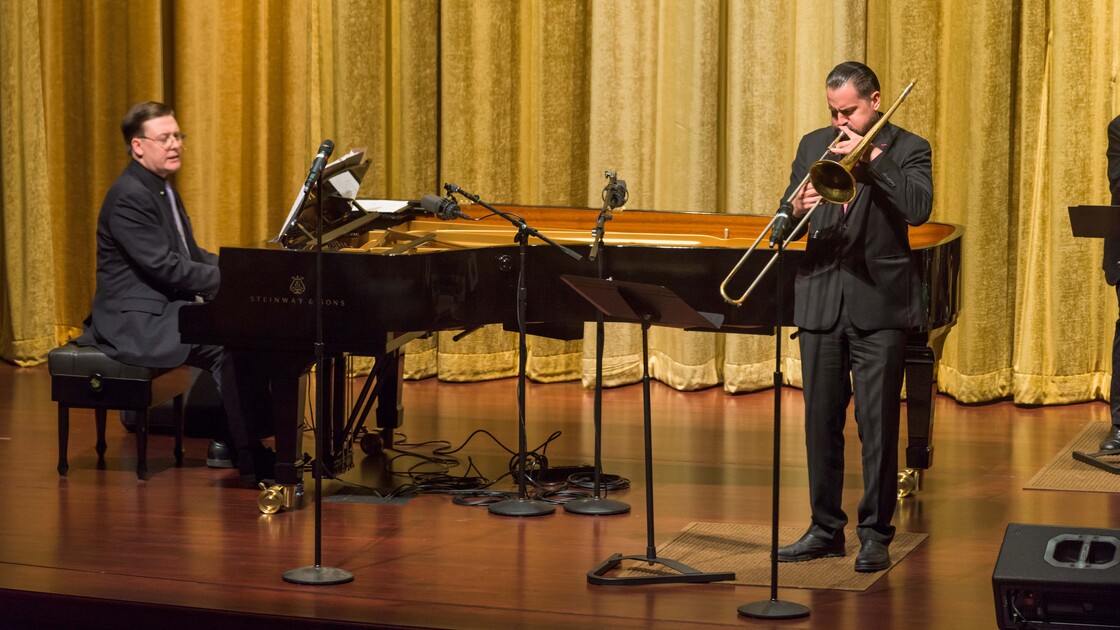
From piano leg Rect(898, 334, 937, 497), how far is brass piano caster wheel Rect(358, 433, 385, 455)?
6.60ft

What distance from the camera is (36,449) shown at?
19.0ft

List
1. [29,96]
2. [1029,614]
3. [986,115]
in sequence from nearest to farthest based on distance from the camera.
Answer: [1029,614] < [986,115] < [29,96]

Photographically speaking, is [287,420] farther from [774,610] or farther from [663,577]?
[774,610]

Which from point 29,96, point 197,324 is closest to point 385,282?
point 197,324

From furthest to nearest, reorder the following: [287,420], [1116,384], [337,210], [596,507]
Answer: [1116,384] < [337,210] < [596,507] < [287,420]

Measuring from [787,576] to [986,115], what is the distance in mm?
3402

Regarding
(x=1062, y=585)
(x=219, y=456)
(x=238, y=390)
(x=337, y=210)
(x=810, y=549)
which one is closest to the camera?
(x=1062, y=585)

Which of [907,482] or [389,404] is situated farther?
[389,404]

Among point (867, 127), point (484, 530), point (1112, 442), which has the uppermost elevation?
point (867, 127)

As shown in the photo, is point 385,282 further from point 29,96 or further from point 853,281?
point 29,96

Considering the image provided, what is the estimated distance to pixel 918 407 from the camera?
5035mm

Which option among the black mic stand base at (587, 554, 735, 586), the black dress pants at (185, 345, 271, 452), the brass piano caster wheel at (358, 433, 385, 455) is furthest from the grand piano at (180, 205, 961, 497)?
the black mic stand base at (587, 554, 735, 586)

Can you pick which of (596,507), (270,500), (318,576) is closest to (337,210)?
(270,500)

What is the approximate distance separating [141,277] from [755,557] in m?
2.47
